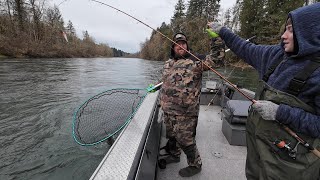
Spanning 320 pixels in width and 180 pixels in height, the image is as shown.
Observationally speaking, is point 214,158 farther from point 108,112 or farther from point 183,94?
point 108,112

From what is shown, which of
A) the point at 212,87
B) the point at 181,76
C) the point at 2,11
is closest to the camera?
the point at 181,76

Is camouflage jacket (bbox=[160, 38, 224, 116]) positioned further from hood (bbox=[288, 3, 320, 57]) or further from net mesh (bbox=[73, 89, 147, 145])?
net mesh (bbox=[73, 89, 147, 145])

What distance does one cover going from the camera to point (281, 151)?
1.29 meters

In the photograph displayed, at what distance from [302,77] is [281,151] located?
0.43 metres

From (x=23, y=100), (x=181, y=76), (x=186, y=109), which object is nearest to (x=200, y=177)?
(x=186, y=109)

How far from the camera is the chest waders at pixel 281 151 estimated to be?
126cm

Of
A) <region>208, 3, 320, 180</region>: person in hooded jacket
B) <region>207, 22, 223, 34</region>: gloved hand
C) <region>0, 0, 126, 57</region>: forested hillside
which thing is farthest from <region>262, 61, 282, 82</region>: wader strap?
<region>0, 0, 126, 57</region>: forested hillside

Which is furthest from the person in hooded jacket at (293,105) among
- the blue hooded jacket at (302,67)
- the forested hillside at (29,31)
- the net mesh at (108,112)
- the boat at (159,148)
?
the forested hillside at (29,31)

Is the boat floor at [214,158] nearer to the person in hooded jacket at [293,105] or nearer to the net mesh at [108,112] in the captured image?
the net mesh at [108,112]

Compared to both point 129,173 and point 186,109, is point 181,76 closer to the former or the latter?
point 186,109

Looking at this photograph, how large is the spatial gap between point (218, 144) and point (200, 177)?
99 cm

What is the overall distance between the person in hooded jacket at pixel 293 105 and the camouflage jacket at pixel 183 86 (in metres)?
1.11

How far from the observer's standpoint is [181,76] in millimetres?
2523

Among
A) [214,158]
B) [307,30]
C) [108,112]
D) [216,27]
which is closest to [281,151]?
[307,30]
